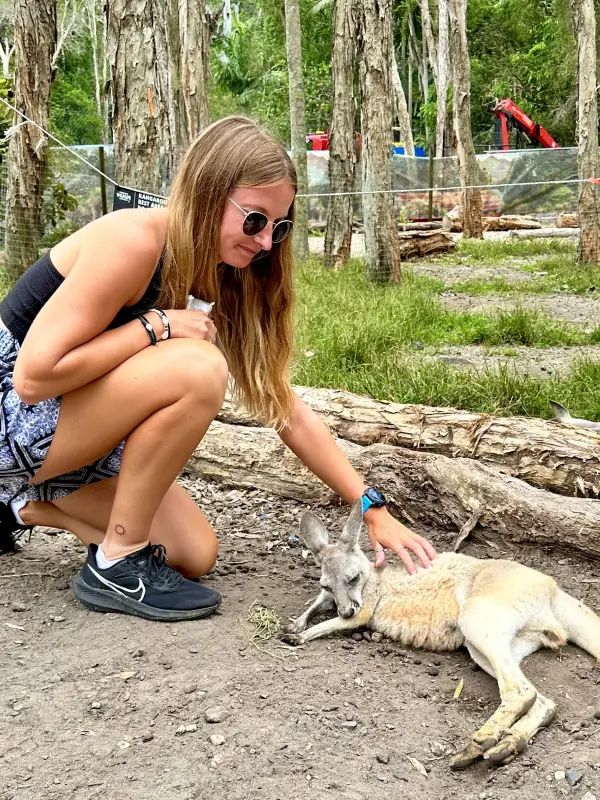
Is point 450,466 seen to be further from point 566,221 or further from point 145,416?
point 566,221

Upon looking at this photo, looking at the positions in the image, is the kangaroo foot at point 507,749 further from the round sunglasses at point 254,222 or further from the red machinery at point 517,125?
the red machinery at point 517,125

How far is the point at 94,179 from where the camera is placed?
472 inches

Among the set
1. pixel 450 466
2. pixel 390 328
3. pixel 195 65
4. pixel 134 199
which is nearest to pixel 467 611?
pixel 450 466

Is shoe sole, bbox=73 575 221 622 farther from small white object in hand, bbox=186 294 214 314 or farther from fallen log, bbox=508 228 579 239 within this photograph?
fallen log, bbox=508 228 579 239

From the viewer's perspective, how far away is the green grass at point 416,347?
4609 mm

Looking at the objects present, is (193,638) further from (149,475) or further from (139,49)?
(139,49)

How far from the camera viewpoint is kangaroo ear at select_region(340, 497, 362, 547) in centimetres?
311

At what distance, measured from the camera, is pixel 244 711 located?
239 cm

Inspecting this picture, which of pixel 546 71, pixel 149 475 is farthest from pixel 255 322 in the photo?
pixel 546 71

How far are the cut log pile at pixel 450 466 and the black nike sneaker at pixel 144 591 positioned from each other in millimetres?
1142

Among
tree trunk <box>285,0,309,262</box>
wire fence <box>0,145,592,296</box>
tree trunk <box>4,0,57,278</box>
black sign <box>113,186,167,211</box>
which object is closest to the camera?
black sign <box>113,186,167,211</box>

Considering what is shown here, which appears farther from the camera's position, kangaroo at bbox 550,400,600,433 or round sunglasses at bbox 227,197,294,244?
kangaroo at bbox 550,400,600,433

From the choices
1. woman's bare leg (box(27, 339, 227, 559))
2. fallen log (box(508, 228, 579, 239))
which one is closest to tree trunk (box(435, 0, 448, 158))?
fallen log (box(508, 228, 579, 239))

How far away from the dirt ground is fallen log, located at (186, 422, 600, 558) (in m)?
0.22
